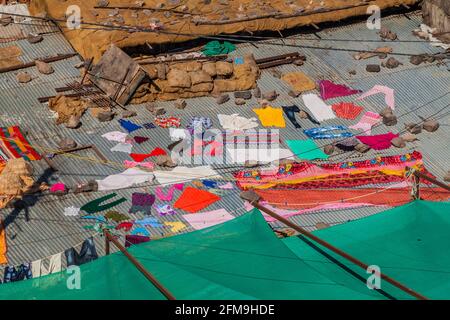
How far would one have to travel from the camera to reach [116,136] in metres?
27.4

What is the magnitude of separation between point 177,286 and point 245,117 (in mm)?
9981

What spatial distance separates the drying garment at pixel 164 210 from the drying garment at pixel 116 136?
105 inches

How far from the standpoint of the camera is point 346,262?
68.7 feet

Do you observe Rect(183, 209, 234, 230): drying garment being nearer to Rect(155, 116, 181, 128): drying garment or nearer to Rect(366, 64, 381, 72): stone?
Rect(155, 116, 181, 128): drying garment

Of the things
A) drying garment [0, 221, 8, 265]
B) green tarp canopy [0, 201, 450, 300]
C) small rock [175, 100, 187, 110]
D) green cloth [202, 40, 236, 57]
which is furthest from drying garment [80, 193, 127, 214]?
green cloth [202, 40, 236, 57]

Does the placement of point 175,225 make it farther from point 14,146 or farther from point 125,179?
point 14,146

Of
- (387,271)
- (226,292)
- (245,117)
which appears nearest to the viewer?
(226,292)

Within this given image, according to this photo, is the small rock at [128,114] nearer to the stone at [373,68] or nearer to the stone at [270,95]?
the stone at [270,95]

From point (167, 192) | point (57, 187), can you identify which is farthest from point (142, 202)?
point (57, 187)

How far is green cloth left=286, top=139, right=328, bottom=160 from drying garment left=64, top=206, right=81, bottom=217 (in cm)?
612

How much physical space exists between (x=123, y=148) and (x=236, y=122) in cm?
328

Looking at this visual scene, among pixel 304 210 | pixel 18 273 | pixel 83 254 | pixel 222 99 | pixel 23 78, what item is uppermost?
pixel 23 78

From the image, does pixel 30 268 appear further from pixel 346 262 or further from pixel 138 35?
pixel 138 35

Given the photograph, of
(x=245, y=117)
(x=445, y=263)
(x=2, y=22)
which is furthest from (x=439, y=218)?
(x=2, y=22)
